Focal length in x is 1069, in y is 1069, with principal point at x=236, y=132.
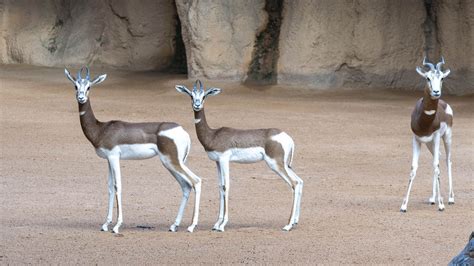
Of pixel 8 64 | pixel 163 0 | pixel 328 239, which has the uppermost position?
pixel 328 239

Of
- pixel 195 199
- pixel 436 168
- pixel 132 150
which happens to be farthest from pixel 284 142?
pixel 436 168

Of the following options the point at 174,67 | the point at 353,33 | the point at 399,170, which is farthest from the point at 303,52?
the point at 399,170

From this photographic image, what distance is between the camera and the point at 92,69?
87.9 feet

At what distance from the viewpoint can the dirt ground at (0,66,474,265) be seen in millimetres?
9828

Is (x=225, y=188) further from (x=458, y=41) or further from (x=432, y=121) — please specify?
(x=458, y=41)

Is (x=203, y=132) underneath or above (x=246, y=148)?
above

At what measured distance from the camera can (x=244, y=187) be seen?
13805mm

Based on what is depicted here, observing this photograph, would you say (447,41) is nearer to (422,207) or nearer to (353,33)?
(353,33)

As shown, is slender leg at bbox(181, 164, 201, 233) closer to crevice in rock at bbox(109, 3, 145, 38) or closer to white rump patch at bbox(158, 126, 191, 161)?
white rump patch at bbox(158, 126, 191, 161)

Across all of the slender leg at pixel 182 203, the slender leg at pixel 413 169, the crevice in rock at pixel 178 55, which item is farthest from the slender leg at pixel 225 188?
the crevice in rock at pixel 178 55

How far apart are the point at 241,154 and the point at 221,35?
13.2 meters

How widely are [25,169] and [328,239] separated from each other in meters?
5.93

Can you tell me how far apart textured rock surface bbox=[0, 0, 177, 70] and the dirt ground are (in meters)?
3.24

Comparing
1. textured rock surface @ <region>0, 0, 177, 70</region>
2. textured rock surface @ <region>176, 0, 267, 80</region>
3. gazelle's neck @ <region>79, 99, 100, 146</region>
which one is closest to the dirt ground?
textured rock surface @ <region>176, 0, 267, 80</region>
